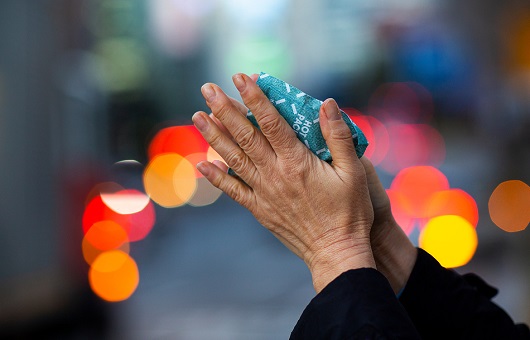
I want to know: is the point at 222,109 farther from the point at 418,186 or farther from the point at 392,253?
the point at 418,186

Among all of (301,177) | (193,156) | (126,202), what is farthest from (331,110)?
(193,156)

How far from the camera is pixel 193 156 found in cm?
3089

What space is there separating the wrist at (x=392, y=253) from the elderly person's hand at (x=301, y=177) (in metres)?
0.33

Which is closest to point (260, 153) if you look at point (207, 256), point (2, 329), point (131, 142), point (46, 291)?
point (2, 329)

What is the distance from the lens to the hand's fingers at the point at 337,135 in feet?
5.52

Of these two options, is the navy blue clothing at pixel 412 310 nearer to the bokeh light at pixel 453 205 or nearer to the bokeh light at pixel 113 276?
the bokeh light at pixel 113 276

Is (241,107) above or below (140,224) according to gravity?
above

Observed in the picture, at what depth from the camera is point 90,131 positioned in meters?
8.76

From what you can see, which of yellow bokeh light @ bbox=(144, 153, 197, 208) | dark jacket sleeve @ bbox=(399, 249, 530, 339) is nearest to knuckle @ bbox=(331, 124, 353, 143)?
dark jacket sleeve @ bbox=(399, 249, 530, 339)

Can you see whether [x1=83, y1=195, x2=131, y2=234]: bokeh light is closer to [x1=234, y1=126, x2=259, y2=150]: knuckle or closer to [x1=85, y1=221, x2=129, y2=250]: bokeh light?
[x1=85, y1=221, x2=129, y2=250]: bokeh light

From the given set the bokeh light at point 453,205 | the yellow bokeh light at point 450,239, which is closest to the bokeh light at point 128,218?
the yellow bokeh light at point 450,239

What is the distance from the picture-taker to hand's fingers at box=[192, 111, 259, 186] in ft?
5.67

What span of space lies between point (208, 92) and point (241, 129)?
10 cm

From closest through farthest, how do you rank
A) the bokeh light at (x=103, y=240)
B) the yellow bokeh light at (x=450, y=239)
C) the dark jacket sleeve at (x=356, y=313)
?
1. the dark jacket sleeve at (x=356, y=313)
2. the bokeh light at (x=103, y=240)
3. the yellow bokeh light at (x=450, y=239)
